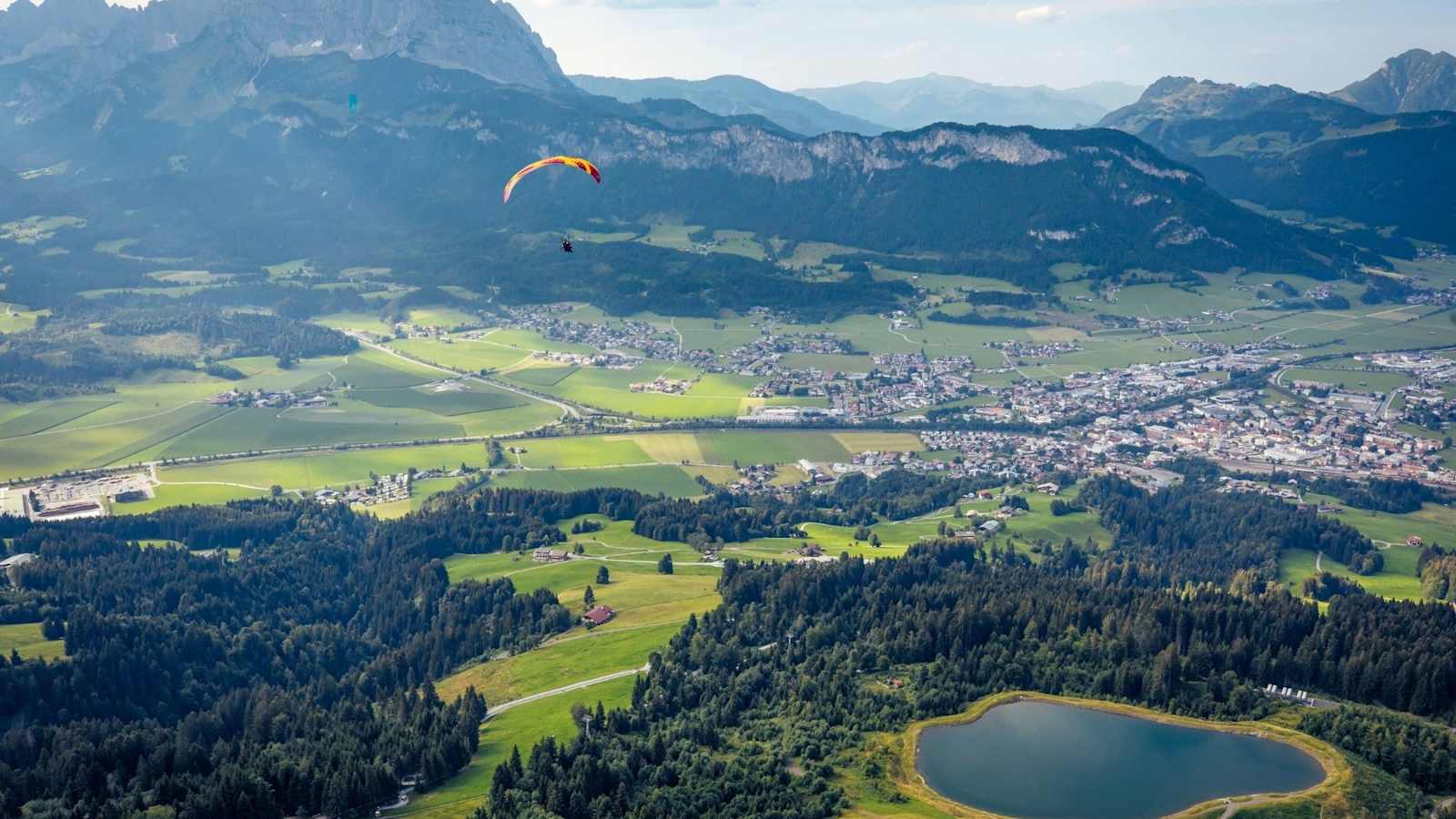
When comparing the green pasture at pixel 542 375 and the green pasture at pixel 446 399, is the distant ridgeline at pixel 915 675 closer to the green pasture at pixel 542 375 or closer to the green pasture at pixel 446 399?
the green pasture at pixel 446 399

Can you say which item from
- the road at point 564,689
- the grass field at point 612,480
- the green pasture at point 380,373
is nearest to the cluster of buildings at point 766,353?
the green pasture at point 380,373

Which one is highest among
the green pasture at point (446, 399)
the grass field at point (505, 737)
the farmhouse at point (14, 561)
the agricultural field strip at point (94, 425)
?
the green pasture at point (446, 399)

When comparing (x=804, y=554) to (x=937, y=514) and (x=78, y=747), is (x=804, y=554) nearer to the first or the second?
(x=937, y=514)

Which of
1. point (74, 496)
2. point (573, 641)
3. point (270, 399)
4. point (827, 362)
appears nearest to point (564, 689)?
point (573, 641)

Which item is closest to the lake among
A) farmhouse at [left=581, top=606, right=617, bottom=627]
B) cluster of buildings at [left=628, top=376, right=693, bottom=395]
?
farmhouse at [left=581, top=606, right=617, bottom=627]

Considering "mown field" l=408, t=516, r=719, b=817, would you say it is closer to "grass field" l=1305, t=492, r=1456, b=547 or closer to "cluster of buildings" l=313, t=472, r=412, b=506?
"cluster of buildings" l=313, t=472, r=412, b=506

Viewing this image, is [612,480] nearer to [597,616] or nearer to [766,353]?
[597,616]
